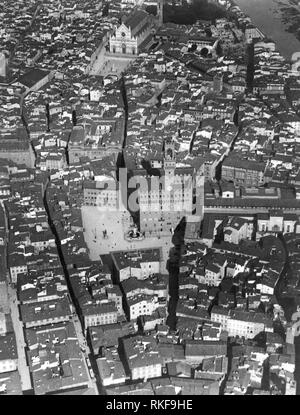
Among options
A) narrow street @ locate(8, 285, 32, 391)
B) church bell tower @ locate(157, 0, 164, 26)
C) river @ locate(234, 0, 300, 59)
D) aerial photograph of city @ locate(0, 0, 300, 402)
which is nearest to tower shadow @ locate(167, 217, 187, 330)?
aerial photograph of city @ locate(0, 0, 300, 402)

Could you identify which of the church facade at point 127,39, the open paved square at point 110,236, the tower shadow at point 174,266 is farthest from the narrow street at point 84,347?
the church facade at point 127,39

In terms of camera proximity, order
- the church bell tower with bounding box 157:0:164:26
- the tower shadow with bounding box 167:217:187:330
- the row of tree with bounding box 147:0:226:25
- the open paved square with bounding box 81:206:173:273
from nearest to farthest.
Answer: the tower shadow with bounding box 167:217:187:330, the open paved square with bounding box 81:206:173:273, the row of tree with bounding box 147:0:226:25, the church bell tower with bounding box 157:0:164:26

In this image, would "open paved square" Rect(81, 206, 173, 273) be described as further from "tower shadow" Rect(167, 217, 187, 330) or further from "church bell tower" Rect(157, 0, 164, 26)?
"church bell tower" Rect(157, 0, 164, 26)

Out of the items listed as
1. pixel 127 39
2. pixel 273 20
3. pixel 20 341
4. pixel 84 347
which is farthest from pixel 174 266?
pixel 273 20

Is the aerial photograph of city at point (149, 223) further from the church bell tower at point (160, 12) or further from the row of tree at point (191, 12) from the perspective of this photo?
the church bell tower at point (160, 12)

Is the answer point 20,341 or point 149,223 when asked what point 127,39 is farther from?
point 20,341

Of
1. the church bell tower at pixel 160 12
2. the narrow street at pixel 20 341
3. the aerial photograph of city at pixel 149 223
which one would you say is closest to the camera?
the narrow street at pixel 20 341

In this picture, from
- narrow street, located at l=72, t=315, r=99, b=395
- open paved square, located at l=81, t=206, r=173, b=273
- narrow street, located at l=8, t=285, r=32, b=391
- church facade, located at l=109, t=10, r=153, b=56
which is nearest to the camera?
narrow street, located at l=72, t=315, r=99, b=395
